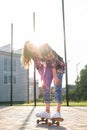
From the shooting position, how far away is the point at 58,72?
6906mm

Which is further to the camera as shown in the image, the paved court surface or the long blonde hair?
the long blonde hair

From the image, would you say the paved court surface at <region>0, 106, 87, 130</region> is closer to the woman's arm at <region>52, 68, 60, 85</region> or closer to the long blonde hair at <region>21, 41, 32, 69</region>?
the woman's arm at <region>52, 68, 60, 85</region>

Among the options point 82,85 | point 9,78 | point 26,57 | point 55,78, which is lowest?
point 55,78

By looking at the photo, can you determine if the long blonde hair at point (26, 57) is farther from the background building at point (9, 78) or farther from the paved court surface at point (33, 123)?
the background building at point (9, 78)

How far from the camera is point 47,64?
22.7 ft

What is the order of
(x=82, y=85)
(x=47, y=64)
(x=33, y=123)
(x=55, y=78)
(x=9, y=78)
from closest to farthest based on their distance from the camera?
(x=55, y=78) < (x=47, y=64) < (x=33, y=123) < (x=9, y=78) < (x=82, y=85)

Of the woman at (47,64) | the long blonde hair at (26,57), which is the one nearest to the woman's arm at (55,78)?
the woman at (47,64)

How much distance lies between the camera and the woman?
6816mm

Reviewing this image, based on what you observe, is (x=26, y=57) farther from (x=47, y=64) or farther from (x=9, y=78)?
(x=9, y=78)

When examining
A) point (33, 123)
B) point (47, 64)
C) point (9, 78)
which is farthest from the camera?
point (9, 78)

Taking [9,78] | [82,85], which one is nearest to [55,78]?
[9,78]

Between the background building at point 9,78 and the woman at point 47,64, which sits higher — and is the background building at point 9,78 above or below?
above

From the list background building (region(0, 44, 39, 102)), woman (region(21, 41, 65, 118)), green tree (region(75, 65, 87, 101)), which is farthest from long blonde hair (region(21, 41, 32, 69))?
green tree (region(75, 65, 87, 101))

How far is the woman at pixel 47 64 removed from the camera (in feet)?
22.4
